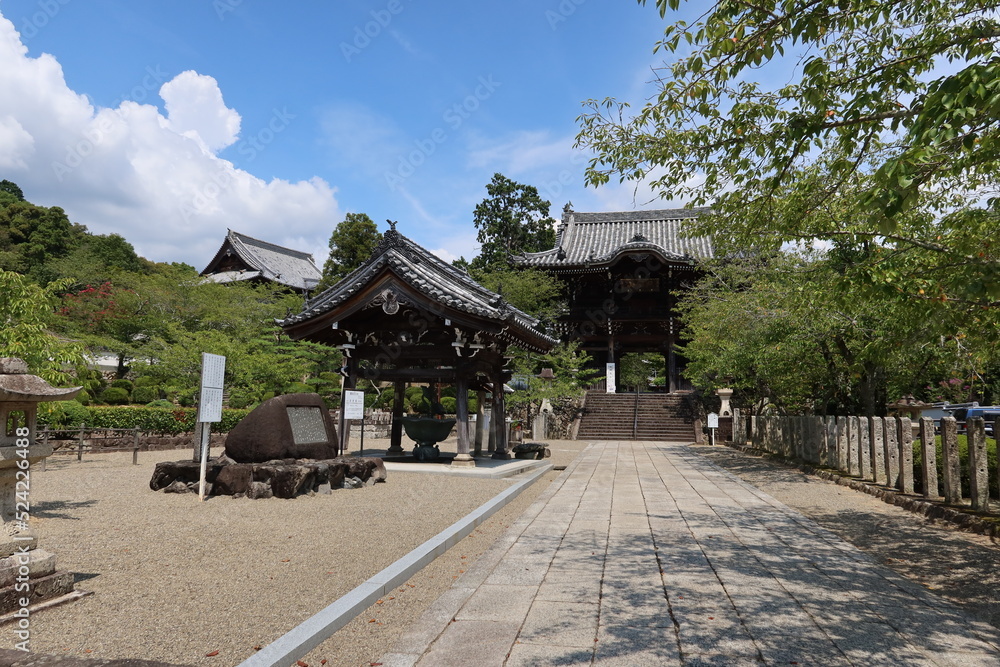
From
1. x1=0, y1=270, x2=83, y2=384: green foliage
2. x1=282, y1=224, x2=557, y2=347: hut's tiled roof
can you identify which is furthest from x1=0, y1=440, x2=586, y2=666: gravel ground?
x1=282, y1=224, x2=557, y2=347: hut's tiled roof

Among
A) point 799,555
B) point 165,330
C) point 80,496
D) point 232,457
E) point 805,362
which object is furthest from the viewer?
point 165,330

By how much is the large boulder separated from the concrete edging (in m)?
3.52

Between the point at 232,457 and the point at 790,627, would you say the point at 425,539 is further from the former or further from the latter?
the point at 232,457

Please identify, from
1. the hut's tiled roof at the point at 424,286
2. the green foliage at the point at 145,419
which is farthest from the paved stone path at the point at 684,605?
the green foliage at the point at 145,419

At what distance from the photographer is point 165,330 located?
22.8 meters

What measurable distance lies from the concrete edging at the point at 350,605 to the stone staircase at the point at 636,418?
20.7 m

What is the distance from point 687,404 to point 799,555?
23.3m

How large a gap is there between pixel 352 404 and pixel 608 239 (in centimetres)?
2800

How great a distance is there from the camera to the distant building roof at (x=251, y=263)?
39219 mm

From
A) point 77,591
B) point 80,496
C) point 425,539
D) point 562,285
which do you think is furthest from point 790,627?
point 562,285

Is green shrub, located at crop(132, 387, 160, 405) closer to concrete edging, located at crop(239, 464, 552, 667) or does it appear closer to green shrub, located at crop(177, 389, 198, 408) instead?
green shrub, located at crop(177, 389, 198, 408)

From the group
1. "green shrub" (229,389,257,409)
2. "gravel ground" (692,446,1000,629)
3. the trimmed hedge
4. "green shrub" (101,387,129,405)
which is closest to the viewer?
"gravel ground" (692,446,1000,629)

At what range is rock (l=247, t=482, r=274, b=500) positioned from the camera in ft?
26.6

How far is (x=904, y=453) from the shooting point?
945 cm
